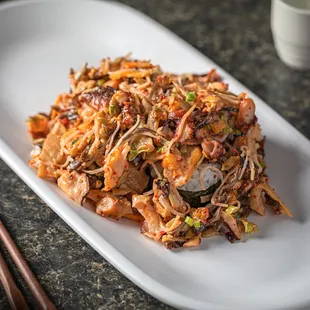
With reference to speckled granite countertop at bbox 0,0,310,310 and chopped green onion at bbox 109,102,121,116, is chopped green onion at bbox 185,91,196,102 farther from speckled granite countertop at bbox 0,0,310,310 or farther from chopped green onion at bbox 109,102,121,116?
speckled granite countertop at bbox 0,0,310,310

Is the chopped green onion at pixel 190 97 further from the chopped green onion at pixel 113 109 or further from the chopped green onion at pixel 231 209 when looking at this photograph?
the chopped green onion at pixel 231 209

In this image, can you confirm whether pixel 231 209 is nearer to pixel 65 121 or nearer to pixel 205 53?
pixel 65 121

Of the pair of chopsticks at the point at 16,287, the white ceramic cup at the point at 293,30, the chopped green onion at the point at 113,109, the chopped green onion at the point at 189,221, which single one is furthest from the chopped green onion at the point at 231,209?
the white ceramic cup at the point at 293,30

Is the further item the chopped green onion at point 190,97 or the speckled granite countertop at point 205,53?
the chopped green onion at point 190,97

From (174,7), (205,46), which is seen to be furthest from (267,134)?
(174,7)

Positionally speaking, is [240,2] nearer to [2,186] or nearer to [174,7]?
[174,7]
